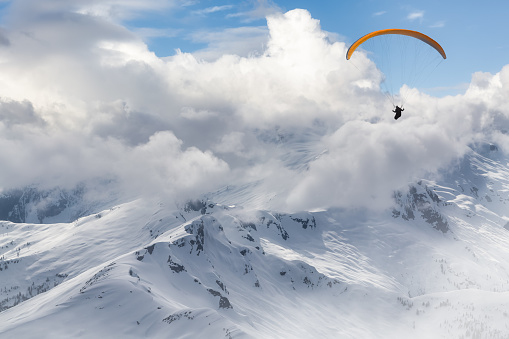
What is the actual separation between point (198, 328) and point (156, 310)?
26239 millimetres

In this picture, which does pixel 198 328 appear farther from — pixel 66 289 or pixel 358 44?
pixel 358 44

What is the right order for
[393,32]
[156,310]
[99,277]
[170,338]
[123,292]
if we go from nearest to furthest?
[393,32], [170,338], [156,310], [123,292], [99,277]

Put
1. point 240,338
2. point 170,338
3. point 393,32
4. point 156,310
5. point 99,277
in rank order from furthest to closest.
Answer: point 99,277 → point 156,310 → point 170,338 → point 240,338 → point 393,32

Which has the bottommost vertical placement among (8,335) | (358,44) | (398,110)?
(8,335)

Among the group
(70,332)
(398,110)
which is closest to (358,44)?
(398,110)

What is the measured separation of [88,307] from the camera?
159125 millimetres

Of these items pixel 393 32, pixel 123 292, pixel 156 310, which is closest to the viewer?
pixel 393 32

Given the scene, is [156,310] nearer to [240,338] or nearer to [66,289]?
[240,338]

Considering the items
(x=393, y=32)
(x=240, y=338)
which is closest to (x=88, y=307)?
(x=240, y=338)

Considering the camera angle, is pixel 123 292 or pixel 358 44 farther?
pixel 123 292

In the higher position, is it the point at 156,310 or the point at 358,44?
the point at 358,44

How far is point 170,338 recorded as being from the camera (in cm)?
13650

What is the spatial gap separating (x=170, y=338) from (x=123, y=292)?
41.4 meters

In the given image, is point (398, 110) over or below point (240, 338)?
over
